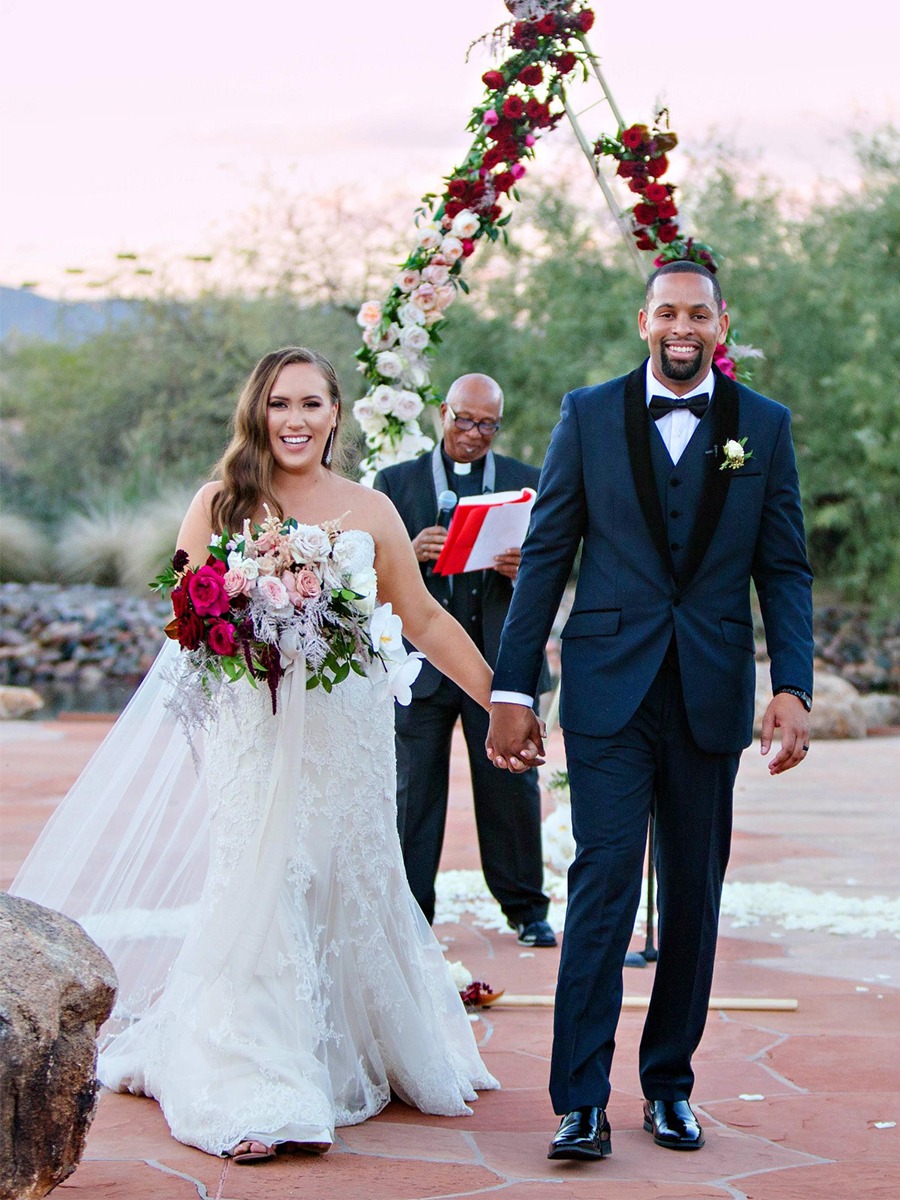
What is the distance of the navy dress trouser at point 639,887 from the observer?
3.78 m

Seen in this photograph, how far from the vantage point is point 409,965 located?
4.40m

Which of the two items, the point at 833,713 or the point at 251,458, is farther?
the point at 833,713

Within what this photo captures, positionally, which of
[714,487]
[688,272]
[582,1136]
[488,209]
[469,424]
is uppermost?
[488,209]

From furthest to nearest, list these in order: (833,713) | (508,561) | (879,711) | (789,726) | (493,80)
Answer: (879,711), (833,713), (493,80), (508,561), (789,726)

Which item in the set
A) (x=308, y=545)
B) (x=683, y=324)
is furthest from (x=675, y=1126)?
(x=683, y=324)

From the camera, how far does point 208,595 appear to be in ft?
12.8

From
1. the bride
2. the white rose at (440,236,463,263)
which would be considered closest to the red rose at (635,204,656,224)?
the white rose at (440,236,463,263)

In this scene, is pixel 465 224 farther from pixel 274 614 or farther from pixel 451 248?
pixel 274 614

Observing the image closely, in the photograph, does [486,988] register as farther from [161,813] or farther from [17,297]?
[17,297]

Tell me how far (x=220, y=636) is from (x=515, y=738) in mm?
792

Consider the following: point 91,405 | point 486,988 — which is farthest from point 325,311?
point 486,988

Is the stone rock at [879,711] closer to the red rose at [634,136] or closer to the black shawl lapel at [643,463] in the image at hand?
the red rose at [634,136]

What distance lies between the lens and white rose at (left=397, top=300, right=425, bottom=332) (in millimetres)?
7379

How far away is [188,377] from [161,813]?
25167 millimetres
